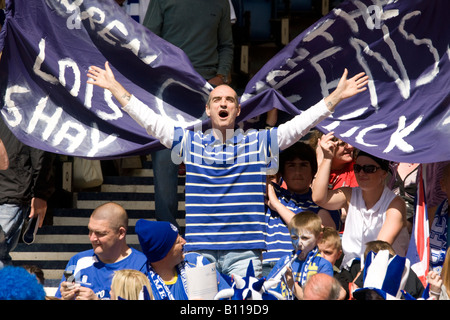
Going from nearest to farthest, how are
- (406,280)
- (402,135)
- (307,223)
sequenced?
(406,280) → (307,223) → (402,135)

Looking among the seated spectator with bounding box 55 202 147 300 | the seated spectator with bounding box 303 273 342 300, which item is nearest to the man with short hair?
the seated spectator with bounding box 55 202 147 300

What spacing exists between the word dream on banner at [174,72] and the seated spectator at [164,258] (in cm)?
108

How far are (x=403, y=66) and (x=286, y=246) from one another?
4.87 feet

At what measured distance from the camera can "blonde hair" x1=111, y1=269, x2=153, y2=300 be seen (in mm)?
4652

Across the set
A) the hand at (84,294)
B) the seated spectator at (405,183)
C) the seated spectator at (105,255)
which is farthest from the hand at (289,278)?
the seated spectator at (405,183)

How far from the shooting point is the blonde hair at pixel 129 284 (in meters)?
4.65

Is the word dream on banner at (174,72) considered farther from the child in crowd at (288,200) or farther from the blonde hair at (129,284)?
the blonde hair at (129,284)

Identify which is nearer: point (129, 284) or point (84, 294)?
point (129, 284)

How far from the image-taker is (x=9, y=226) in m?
6.20

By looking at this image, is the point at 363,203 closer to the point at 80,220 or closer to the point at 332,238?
the point at 332,238

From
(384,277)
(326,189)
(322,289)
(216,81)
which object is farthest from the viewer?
(216,81)

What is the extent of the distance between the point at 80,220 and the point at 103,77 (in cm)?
245

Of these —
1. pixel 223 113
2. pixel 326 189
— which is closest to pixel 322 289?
pixel 326 189

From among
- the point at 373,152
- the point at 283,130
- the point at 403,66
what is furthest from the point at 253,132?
the point at 403,66
